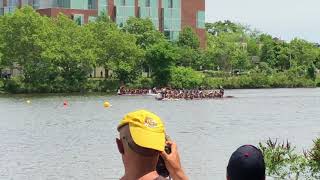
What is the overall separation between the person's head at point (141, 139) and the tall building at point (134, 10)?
116261 millimetres

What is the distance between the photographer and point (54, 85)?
100m

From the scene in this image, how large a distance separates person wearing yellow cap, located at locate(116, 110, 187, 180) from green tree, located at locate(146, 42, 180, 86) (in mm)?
100592

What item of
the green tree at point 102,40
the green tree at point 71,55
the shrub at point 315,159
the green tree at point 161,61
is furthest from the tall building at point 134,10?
the shrub at point 315,159

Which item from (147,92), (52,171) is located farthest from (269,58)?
(52,171)

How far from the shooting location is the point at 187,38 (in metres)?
126

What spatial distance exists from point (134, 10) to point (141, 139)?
122 m

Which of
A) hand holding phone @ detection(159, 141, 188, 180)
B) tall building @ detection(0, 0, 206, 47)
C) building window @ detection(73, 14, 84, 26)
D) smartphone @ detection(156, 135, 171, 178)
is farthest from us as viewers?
tall building @ detection(0, 0, 206, 47)

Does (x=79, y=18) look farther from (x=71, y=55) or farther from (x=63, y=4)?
(x=71, y=55)

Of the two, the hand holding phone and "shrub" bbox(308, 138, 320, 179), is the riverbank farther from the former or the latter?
the hand holding phone

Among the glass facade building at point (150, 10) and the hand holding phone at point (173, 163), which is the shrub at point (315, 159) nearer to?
the hand holding phone at point (173, 163)

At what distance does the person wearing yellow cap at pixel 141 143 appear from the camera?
445cm

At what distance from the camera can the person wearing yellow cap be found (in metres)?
4.45

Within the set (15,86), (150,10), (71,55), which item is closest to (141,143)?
(15,86)

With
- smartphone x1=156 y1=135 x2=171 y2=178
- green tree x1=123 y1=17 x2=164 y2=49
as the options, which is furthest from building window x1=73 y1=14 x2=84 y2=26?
smartphone x1=156 y1=135 x2=171 y2=178
